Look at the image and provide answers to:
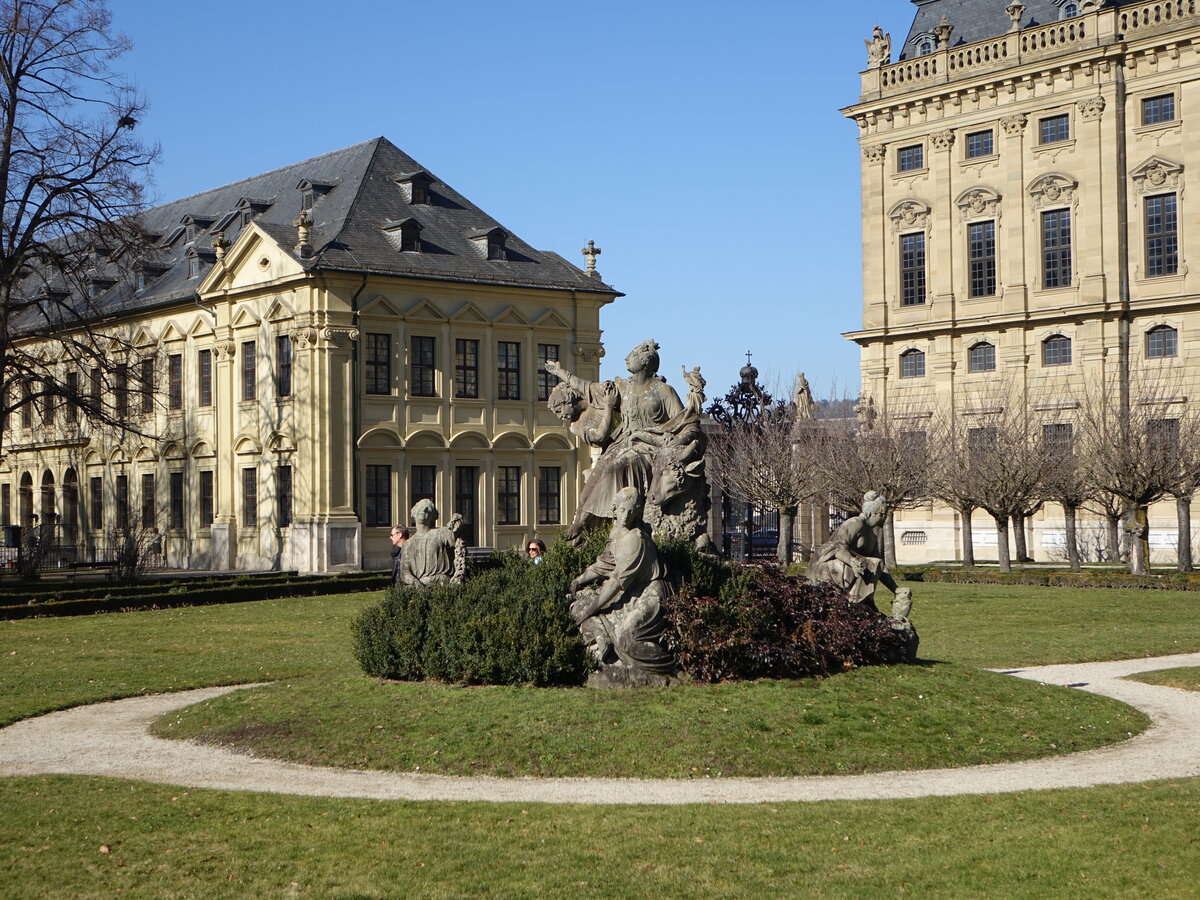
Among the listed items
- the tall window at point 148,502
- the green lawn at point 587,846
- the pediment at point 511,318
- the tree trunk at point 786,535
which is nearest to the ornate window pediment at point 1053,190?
the tree trunk at point 786,535

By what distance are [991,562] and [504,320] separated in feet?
62.3

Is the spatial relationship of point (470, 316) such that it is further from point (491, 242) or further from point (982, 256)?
point (982, 256)

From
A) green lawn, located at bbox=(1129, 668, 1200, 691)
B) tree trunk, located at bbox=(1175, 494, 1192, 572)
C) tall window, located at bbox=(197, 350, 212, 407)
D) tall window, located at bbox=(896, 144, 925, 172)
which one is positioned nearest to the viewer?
green lawn, located at bbox=(1129, 668, 1200, 691)

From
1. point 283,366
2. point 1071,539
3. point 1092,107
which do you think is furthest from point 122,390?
point 1092,107

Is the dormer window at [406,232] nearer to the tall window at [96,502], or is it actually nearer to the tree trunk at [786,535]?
the tree trunk at [786,535]

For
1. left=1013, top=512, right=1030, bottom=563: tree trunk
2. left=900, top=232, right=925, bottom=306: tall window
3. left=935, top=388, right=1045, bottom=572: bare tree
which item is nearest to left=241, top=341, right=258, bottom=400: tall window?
left=935, top=388, right=1045, bottom=572: bare tree

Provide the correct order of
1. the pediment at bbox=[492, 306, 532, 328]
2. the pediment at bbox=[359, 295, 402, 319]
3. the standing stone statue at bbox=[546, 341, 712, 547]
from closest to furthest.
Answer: the standing stone statue at bbox=[546, 341, 712, 547]
the pediment at bbox=[359, 295, 402, 319]
the pediment at bbox=[492, 306, 532, 328]

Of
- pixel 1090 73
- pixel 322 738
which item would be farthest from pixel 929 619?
pixel 1090 73

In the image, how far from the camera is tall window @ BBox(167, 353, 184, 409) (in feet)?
176

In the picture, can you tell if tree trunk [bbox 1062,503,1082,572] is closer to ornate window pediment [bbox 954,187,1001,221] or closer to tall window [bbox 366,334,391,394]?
ornate window pediment [bbox 954,187,1001,221]

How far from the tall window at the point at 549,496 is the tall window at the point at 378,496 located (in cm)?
568

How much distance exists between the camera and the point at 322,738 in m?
13.6

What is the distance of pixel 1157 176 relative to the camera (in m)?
52.5

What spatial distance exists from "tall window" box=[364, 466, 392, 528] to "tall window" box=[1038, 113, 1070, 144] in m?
27.2
